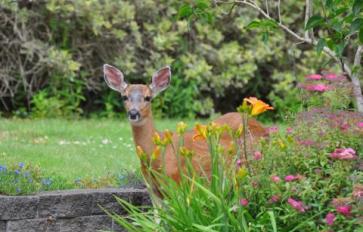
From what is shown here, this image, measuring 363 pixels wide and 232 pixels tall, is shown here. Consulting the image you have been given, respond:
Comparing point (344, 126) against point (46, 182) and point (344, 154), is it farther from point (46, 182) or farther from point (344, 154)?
point (46, 182)

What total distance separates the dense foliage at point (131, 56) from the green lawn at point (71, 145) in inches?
34.2

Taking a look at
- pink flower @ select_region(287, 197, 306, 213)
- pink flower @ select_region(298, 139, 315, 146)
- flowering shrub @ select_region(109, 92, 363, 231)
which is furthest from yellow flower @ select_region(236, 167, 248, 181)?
pink flower @ select_region(298, 139, 315, 146)

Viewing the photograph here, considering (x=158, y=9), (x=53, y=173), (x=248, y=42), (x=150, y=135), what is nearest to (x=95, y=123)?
(x=158, y=9)

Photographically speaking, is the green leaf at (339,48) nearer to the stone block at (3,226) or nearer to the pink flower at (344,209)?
the pink flower at (344,209)

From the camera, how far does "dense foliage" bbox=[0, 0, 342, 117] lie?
1468cm

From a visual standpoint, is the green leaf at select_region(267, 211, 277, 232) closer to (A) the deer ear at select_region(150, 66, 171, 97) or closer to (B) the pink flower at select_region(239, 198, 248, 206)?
(B) the pink flower at select_region(239, 198, 248, 206)

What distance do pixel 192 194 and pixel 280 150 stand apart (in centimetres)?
54

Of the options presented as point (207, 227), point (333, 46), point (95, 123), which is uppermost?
point (333, 46)

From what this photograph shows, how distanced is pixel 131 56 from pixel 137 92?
8263mm

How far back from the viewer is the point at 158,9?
51.2 feet

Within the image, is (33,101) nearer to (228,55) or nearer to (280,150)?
(228,55)

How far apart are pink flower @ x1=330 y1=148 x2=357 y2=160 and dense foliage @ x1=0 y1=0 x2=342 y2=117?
9.17m

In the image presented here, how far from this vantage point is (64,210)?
22.1ft

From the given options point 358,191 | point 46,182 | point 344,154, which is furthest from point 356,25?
point 46,182
